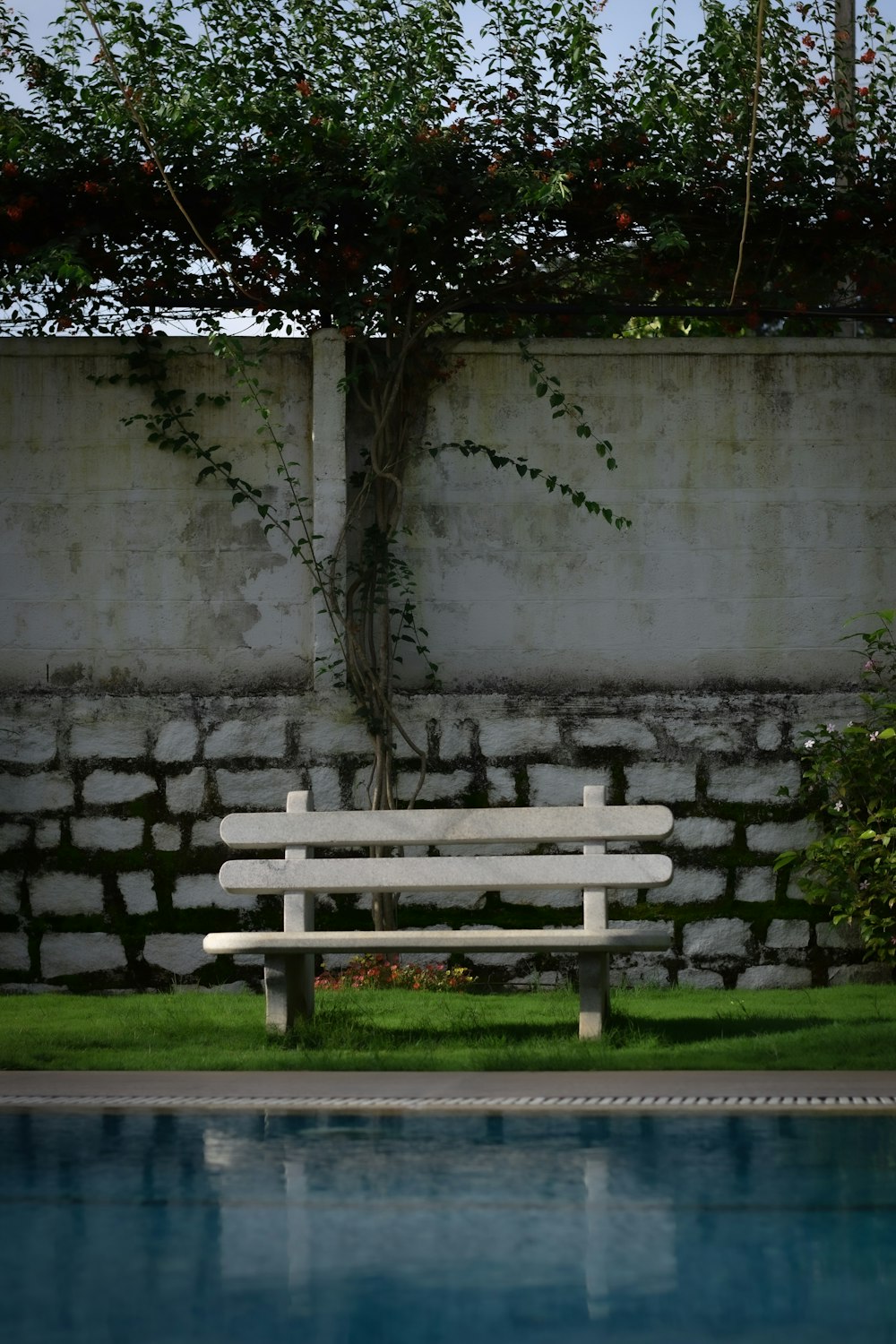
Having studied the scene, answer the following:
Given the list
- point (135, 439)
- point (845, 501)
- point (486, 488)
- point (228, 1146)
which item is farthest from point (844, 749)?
point (228, 1146)

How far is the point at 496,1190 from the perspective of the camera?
2857mm

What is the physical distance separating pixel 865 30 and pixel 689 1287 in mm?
6282

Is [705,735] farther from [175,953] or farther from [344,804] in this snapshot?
[175,953]

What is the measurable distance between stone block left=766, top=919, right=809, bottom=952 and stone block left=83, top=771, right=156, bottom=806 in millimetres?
2574

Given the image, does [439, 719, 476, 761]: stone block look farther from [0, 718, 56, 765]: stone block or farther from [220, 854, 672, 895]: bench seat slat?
[220, 854, 672, 895]: bench seat slat

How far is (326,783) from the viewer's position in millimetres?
6586

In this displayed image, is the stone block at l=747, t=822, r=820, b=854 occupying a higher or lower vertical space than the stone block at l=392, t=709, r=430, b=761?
lower

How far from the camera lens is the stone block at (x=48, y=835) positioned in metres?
6.54

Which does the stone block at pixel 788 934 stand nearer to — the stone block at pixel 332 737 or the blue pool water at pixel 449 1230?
the stone block at pixel 332 737

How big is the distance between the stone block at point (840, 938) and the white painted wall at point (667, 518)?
1.09 m

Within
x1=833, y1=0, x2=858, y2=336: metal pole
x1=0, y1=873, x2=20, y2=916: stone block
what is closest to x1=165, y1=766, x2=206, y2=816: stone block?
x1=0, y1=873, x2=20, y2=916: stone block

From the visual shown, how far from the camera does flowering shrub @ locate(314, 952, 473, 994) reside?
6.10m

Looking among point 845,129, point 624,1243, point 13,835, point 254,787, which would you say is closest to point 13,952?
point 13,835

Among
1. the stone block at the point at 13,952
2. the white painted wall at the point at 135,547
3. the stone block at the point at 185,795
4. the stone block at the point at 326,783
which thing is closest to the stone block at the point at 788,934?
the stone block at the point at 326,783
